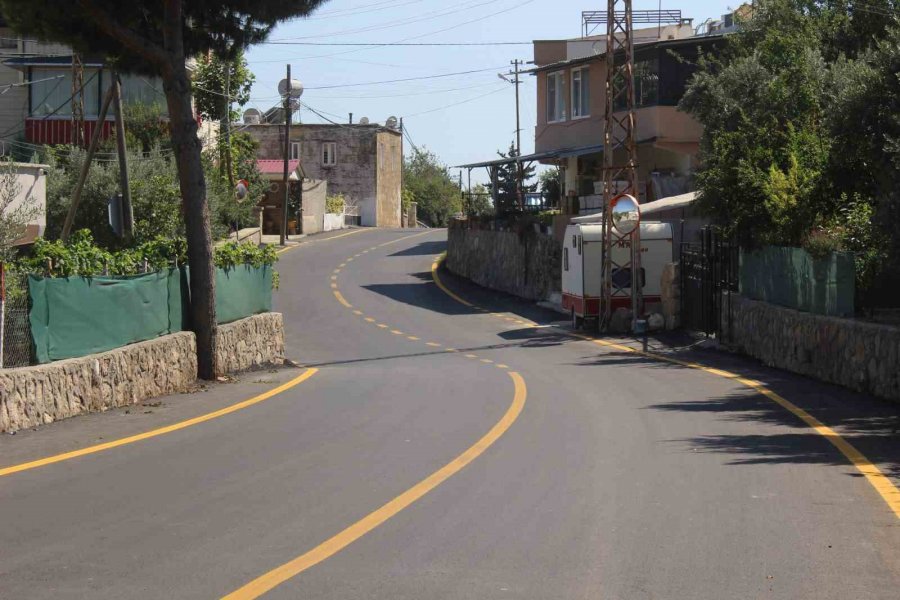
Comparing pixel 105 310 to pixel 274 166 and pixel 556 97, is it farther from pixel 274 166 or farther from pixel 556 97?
pixel 274 166

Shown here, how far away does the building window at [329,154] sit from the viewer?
94.4m

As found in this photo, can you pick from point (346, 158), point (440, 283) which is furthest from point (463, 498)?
point (346, 158)

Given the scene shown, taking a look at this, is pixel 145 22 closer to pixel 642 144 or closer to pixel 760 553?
pixel 760 553

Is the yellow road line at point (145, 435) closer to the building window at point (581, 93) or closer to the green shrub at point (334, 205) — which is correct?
the building window at point (581, 93)

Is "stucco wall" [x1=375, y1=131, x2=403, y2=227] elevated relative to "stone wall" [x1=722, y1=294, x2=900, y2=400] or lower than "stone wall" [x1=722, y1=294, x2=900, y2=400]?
elevated

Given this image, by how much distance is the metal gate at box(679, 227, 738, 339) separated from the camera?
26047 millimetres

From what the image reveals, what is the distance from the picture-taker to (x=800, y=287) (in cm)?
2073

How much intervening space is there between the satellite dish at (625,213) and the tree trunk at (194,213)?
44.2ft

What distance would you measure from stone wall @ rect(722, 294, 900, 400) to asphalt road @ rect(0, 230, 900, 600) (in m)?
0.56

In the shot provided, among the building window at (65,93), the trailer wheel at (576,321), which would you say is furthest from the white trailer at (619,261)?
the building window at (65,93)

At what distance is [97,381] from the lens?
1503 centimetres

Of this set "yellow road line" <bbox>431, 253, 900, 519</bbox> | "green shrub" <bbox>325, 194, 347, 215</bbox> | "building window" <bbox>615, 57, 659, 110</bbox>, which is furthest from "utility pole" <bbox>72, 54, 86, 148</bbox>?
"green shrub" <bbox>325, 194, 347, 215</bbox>

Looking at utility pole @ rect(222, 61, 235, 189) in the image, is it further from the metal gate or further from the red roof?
the metal gate

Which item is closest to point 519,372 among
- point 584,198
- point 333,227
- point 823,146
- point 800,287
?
point 800,287
